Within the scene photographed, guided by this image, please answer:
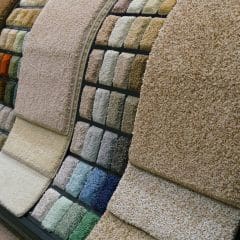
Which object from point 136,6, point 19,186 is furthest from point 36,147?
point 136,6

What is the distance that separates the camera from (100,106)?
1478mm

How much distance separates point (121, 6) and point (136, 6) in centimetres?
9

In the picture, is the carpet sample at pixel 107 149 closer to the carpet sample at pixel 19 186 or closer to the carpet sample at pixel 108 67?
the carpet sample at pixel 108 67

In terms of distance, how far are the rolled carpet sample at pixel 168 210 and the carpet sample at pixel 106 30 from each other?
1.61 feet

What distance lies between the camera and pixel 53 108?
164cm

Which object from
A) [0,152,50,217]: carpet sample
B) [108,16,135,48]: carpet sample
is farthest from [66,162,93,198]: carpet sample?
[108,16,135,48]: carpet sample

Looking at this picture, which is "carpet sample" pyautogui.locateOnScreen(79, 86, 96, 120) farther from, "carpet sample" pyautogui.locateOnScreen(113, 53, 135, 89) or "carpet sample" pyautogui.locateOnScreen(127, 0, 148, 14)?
"carpet sample" pyautogui.locateOnScreen(127, 0, 148, 14)

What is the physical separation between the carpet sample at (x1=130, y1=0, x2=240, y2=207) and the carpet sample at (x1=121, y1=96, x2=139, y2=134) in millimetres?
111

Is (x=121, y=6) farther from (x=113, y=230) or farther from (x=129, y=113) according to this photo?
(x=113, y=230)

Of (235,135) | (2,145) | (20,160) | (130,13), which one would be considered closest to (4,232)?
(20,160)

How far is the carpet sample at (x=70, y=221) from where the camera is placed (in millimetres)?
1424

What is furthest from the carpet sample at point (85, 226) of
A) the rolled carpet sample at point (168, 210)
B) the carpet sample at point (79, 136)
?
the carpet sample at point (79, 136)

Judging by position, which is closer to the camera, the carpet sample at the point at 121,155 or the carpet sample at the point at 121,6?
the carpet sample at the point at 121,155

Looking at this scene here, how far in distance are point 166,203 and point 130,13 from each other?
0.67 m
